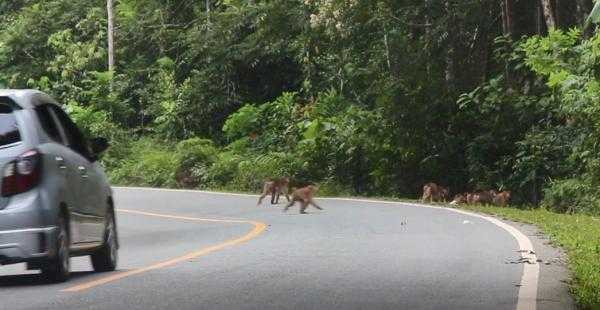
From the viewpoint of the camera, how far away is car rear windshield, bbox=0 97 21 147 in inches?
430

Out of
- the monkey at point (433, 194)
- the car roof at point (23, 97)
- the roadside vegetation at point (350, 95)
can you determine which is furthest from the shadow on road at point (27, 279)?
the monkey at point (433, 194)

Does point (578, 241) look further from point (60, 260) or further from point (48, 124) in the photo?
point (60, 260)

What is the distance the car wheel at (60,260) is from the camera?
435 inches

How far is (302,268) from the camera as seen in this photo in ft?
41.5

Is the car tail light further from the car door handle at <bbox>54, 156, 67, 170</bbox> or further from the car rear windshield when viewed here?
the car door handle at <bbox>54, 156, 67, 170</bbox>

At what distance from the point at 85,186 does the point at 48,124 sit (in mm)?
716

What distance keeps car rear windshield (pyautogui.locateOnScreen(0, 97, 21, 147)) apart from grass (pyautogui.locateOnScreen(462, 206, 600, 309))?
4.74 metres

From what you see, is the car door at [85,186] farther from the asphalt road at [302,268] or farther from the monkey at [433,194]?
the monkey at [433,194]

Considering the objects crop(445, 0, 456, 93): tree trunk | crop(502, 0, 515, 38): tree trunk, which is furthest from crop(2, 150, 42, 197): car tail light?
crop(445, 0, 456, 93): tree trunk

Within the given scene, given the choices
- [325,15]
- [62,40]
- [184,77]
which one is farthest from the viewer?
[62,40]

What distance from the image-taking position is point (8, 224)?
1069 centimetres

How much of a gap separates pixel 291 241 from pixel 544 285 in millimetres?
6063

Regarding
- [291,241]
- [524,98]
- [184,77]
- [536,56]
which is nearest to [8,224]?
[291,241]

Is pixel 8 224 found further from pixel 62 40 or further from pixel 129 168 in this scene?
pixel 62 40
